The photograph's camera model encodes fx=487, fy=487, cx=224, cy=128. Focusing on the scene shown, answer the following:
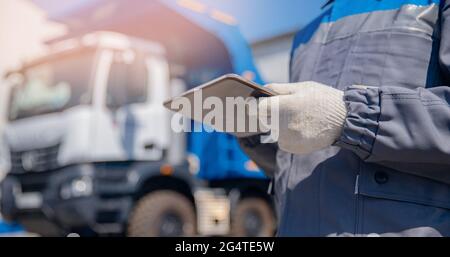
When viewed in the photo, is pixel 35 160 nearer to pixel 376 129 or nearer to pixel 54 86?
pixel 54 86

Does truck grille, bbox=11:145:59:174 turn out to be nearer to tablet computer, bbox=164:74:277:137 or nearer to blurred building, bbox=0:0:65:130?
blurred building, bbox=0:0:65:130

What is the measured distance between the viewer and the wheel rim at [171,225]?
3.62 metres

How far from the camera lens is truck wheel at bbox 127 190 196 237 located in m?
3.49

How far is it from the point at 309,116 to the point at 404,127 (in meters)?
0.16

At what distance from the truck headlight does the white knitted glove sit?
2618mm

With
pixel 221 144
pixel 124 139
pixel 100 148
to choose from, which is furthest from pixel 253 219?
pixel 100 148

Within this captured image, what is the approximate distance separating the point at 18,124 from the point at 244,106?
338 centimetres

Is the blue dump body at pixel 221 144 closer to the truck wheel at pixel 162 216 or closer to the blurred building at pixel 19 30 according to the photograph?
the truck wheel at pixel 162 216

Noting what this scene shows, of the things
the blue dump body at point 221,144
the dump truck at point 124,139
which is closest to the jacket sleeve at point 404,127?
the dump truck at point 124,139

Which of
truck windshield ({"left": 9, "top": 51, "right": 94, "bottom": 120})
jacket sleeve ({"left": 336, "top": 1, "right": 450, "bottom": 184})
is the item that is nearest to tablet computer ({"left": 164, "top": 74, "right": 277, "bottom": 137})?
jacket sleeve ({"left": 336, "top": 1, "right": 450, "bottom": 184})

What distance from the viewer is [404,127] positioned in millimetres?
811

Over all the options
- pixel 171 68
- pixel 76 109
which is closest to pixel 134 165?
pixel 76 109

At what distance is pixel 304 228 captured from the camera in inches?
38.6
